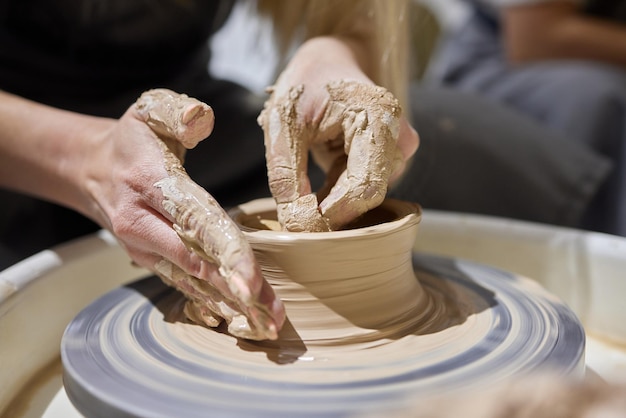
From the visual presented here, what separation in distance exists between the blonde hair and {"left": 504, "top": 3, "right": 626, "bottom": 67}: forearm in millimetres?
1383

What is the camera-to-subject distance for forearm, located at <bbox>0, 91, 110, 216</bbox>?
0.95 m

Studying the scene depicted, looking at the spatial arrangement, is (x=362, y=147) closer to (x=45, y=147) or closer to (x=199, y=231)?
(x=199, y=231)

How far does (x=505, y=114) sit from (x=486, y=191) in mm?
252

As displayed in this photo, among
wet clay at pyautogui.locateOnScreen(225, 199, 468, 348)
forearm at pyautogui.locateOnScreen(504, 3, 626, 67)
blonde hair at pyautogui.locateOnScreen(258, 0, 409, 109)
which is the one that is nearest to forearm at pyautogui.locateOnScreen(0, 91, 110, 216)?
wet clay at pyautogui.locateOnScreen(225, 199, 468, 348)

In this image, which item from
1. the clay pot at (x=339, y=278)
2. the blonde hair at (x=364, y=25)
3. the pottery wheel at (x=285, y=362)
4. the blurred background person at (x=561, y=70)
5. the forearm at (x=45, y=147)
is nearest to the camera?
the pottery wheel at (x=285, y=362)

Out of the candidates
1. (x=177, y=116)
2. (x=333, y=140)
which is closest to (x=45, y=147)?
(x=177, y=116)

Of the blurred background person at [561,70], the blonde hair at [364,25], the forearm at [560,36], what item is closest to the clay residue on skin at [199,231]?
the blonde hair at [364,25]

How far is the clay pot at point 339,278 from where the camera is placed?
2.46 ft

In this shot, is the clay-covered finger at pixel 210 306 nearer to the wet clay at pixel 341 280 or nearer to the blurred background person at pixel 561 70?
the wet clay at pixel 341 280

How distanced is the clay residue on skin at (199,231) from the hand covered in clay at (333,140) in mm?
117

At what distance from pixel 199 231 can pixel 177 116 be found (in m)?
0.16

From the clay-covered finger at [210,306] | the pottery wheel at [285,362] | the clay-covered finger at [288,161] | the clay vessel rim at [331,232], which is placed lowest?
the pottery wheel at [285,362]

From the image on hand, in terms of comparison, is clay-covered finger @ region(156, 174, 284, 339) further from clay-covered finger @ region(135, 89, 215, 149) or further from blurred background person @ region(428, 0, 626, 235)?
blurred background person @ region(428, 0, 626, 235)

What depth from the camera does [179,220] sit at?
732 millimetres
